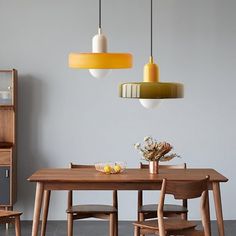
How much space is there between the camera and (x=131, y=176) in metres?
6.11

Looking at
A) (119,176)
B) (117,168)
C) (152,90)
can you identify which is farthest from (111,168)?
(152,90)

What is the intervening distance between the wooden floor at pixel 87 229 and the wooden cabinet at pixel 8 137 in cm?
34

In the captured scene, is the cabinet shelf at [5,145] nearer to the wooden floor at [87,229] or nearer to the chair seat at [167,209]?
the wooden floor at [87,229]

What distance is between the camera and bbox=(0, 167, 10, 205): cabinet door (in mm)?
7719

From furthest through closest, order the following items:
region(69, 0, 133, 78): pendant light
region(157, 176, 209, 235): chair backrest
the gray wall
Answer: the gray wall
region(157, 176, 209, 235): chair backrest
region(69, 0, 133, 78): pendant light

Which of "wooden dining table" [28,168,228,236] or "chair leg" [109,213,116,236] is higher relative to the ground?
"wooden dining table" [28,168,228,236]

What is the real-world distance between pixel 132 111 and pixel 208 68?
3.39 ft

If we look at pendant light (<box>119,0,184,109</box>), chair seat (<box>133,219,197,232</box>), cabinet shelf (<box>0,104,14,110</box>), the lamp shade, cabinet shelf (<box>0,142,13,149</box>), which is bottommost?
chair seat (<box>133,219,197,232</box>)

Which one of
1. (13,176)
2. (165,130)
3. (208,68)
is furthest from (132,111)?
(13,176)

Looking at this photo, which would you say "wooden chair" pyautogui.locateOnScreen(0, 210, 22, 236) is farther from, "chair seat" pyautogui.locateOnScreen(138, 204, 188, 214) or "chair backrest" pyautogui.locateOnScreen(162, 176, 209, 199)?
"chair backrest" pyautogui.locateOnScreen(162, 176, 209, 199)

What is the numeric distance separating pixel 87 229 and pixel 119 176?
187 cm

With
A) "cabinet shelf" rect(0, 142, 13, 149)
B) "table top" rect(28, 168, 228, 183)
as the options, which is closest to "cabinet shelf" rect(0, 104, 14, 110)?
"cabinet shelf" rect(0, 142, 13, 149)

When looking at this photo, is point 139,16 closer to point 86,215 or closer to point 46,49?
point 46,49

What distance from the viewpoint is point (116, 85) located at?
8.18 meters
